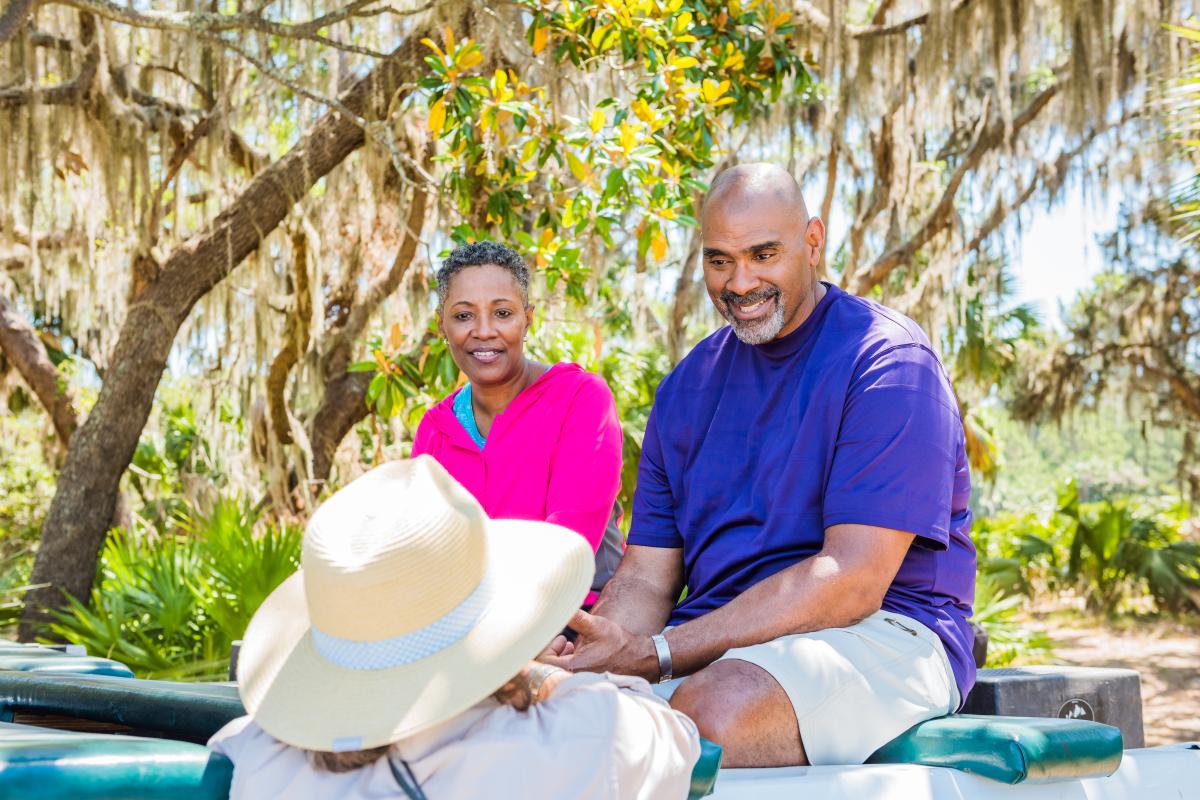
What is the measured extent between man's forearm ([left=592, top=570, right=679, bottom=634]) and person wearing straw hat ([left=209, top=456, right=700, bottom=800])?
1.05 metres

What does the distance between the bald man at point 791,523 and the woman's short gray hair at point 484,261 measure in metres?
0.68

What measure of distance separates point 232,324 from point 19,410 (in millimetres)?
6740

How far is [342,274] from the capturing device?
32.4ft

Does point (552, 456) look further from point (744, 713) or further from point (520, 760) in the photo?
point (520, 760)

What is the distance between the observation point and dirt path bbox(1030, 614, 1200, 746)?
9.91m

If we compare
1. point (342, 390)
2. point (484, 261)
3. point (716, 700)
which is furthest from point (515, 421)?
point (342, 390)

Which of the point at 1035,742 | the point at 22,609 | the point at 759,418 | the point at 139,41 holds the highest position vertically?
the point at 139,41

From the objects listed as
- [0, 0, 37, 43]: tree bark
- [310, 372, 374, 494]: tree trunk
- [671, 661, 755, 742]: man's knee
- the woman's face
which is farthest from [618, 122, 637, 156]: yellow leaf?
[310, 372, 374, 494]: tree trunk

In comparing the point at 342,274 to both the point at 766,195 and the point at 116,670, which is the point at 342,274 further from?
the point at 766,195

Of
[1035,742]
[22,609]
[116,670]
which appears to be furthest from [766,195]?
[22,609]

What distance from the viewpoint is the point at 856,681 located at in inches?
93.2

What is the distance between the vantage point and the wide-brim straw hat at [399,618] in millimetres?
1645

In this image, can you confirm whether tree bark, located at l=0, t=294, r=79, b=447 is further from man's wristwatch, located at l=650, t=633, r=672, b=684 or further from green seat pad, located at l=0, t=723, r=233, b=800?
green seat pad, located at l=0, t=723, r=233, b=800

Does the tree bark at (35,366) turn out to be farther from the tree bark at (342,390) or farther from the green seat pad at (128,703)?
the green seat pad at (128,703)
